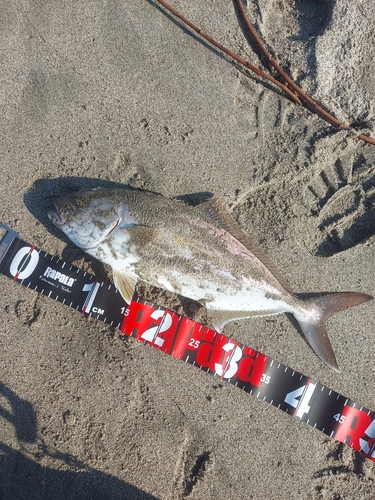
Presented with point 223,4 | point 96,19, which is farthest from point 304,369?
point 96,19

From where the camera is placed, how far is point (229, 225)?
2.97 meters

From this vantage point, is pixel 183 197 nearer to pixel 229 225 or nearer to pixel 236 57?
pixel 229 225

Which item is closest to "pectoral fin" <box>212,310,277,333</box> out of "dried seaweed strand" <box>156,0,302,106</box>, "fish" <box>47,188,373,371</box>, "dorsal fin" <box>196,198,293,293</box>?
"fish" <box>47,188,373,371</box>

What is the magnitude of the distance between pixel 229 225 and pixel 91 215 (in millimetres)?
1255

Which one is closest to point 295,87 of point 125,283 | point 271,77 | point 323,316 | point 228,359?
point 271,77

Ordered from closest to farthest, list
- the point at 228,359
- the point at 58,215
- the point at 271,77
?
the point at 58,215 → the point at 228,359 → the point at 271,77

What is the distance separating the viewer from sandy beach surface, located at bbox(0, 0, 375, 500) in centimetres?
306

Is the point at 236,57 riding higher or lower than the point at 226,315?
higher

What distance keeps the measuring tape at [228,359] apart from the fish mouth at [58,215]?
522mm

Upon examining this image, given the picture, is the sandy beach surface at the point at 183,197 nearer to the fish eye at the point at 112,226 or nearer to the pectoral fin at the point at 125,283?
the pectoral fin at the point at 125,283

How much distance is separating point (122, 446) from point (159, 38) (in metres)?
4.06

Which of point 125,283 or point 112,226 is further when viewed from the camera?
point 125,283

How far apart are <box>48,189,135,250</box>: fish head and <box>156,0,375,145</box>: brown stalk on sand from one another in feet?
6.08

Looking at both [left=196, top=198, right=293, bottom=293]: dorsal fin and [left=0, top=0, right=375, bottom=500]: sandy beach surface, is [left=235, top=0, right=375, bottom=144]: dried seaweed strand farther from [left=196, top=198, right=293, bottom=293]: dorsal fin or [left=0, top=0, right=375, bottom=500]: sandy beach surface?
[left=196, top=198, right=293, bottom=293]: dorsal fin
